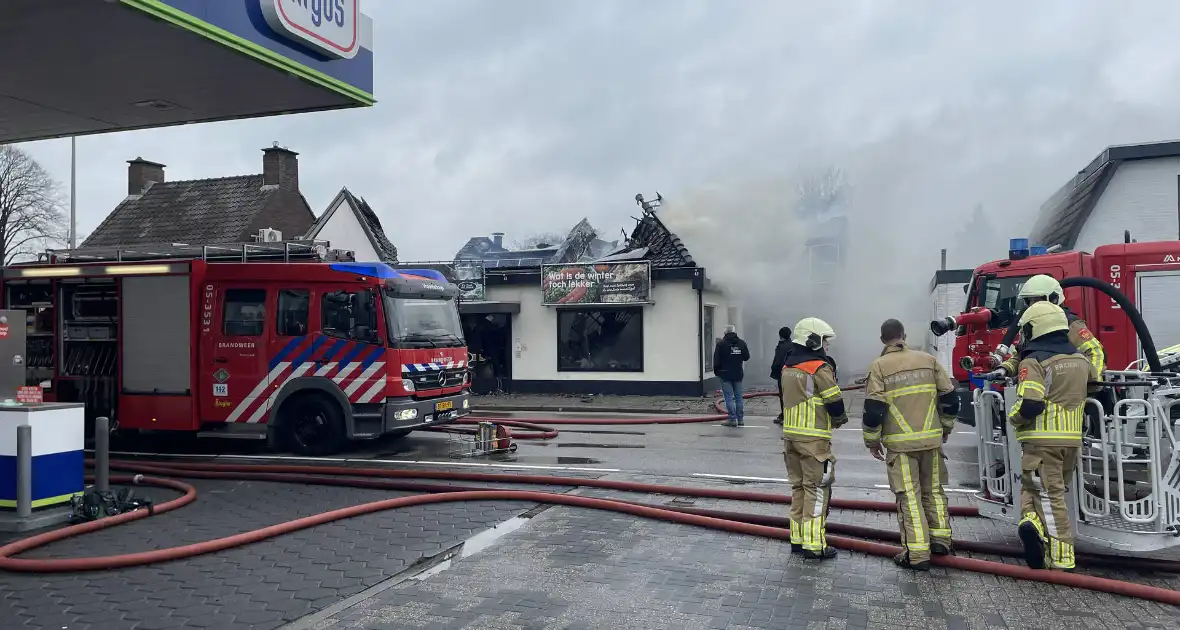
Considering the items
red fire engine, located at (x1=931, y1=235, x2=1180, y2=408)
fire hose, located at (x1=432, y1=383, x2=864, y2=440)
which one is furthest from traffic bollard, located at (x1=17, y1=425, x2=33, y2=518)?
red fire engine, located at (x1=931, y1=235, x2=1180, y2=408)

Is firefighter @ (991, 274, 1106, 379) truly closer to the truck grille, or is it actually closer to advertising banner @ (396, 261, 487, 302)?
the truck grille

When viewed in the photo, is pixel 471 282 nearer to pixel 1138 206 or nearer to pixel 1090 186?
pixel 1090 186

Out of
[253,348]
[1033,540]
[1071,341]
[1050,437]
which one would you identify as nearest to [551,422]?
[253,348]

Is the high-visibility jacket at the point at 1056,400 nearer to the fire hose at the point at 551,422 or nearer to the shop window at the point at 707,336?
the fire hose at the point at 551,422

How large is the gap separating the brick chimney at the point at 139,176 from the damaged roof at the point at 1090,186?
104 ft

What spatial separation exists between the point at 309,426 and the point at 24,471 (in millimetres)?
4253

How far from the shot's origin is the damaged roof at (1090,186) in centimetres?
1991

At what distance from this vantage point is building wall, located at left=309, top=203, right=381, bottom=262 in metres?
29.9

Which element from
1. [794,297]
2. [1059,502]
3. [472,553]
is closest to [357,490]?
[472,553]

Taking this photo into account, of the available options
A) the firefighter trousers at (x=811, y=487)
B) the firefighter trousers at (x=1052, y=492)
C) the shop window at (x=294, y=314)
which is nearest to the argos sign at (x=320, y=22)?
the shop window at (x=294, y=314)

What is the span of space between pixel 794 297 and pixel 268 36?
1830cm

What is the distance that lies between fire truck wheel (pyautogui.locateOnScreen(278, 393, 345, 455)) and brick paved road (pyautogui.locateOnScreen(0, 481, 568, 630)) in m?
2.68

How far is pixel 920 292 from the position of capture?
83.8 feet

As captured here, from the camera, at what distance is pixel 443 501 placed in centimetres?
789
